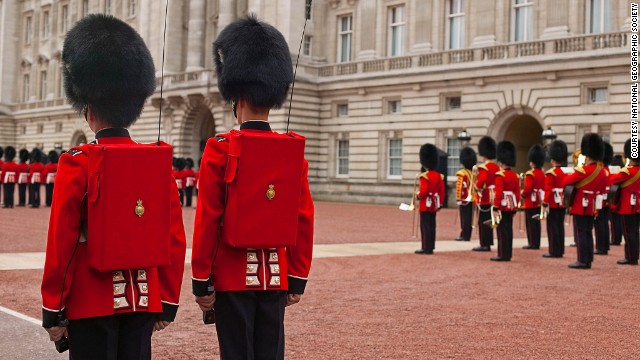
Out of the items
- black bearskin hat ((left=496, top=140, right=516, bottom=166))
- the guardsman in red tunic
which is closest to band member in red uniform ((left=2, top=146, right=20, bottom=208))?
the guardsman in red tunic

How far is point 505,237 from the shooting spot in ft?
41.0

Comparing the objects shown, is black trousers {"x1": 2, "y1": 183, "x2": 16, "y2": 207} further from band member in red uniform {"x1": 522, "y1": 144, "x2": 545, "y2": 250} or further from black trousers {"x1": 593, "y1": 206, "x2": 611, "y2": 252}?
black trousers {"x1": 593, "y1": 206, "x2": 611, "y2": 252}

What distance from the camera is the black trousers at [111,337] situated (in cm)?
330

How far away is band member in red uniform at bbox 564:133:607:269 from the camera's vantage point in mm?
11617

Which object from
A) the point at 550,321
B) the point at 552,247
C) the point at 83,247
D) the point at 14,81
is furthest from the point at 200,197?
the point at 14,81

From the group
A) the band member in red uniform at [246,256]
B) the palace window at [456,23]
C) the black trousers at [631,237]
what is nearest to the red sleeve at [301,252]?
the band member in red uniform at [246,256]

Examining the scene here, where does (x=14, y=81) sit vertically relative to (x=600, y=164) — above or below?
above

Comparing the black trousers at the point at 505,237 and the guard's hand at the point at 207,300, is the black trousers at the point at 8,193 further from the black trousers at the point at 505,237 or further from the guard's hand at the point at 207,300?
the guard's hand at the point at 207,300

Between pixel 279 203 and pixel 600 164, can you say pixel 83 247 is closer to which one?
pixel 279 203

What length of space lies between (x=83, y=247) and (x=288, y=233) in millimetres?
990

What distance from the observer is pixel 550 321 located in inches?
289

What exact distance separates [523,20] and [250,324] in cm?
2557

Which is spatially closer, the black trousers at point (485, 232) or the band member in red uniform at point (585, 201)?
the band member in red uniform at point (585, 201)

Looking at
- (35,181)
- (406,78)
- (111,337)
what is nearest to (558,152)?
(111,337)
